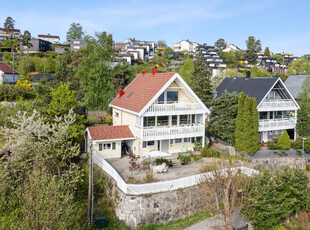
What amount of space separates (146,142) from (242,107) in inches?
423

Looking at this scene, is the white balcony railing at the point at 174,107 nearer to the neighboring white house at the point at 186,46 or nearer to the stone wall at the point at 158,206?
the stone wall at the point at 158,206

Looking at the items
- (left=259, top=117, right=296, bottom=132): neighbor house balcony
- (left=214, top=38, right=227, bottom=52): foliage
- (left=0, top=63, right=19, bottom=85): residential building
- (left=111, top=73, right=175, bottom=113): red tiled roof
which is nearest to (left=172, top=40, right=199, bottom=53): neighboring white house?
(left=214, top=38, right=227, bottom=52): foliage

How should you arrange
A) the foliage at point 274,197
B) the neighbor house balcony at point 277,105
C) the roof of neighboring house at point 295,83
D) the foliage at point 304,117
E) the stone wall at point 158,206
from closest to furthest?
the foliage at point 274,197 < the stone wall at point 158,206 < the neighbor house balcony at point 277,105 < the foliage at point 304,117 < the roof of neighboring house at point 295,83

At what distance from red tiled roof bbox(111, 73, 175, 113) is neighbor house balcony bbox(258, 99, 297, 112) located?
41.0 ft

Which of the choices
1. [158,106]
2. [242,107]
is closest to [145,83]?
[158,106]

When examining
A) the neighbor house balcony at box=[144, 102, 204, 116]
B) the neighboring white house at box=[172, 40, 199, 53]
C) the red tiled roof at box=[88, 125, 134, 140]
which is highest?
the neighboring white house at box=[172, 40, 199, 53]

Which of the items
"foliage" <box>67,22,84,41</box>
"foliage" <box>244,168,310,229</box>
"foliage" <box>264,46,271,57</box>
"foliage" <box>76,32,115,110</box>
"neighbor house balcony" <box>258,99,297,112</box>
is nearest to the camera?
"foliage" <box>244,168,310,229</box>

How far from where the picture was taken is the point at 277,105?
103 ft

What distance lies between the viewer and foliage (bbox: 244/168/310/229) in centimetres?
1666

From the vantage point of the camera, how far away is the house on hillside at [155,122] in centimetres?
2444

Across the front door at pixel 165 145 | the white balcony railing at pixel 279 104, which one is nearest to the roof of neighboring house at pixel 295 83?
the white balcony railing at pixel 279 104

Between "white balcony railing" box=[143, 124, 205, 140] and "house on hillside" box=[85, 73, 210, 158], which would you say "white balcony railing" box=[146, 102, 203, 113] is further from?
"white balcony railing" box=[143, 124, 205, 140]

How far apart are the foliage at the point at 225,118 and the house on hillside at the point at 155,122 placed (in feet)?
8.33

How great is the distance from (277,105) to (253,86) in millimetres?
3640
